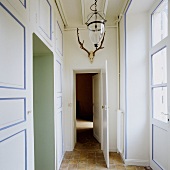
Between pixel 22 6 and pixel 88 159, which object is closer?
pixel 22 6

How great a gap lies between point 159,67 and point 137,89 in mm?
609

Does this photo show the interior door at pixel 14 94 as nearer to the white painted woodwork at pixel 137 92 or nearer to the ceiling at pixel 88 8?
the ceiling at pixel 88 8

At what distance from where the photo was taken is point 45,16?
231cm

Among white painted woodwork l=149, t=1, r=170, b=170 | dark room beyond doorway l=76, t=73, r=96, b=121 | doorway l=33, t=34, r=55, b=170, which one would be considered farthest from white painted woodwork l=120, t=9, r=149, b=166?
dark room beyond doorway l=76, t=73, r=96, b=121

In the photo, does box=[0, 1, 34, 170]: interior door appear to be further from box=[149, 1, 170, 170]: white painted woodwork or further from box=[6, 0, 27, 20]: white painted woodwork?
box=[149, 1, 170, 170]: white painted woodwork

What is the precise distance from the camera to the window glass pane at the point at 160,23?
8.73 ft

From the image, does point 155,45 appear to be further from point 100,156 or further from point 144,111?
point 100,156

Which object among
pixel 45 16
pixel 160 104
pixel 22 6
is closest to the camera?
pixel 22 6

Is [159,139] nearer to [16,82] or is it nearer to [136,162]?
[136,162]

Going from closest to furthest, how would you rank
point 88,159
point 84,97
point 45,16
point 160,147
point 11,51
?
point 11,51 → point 45,16 → point 160,147 → point 88,159 → point 84,97

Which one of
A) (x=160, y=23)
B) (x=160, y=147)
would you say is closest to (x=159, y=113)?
(x=160, y=147)

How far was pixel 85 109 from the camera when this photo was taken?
30.8 feet

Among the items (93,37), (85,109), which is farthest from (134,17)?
(85,109)

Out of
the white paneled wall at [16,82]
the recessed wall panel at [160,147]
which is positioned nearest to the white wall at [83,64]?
the recessed wall panel at [160,147]
